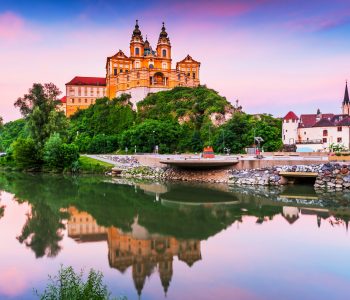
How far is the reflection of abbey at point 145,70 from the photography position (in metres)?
86.0

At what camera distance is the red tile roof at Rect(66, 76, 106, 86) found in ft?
333

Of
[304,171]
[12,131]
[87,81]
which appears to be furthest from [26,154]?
[12,131]

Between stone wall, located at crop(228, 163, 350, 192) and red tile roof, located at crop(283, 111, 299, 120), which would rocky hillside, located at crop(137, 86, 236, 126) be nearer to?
red tile roof, located at crop(283, 111, 299, 120)

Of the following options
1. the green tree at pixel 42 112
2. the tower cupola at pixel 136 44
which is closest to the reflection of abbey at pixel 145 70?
the tower cupola at pixel 136 44

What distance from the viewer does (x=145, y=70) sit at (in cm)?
8538

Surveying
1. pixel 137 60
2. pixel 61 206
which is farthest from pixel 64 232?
pixel 137 60

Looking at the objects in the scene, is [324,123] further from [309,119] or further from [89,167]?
[89,167]

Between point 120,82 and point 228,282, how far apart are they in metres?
82.1

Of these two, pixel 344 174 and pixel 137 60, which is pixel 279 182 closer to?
pixel 344 174

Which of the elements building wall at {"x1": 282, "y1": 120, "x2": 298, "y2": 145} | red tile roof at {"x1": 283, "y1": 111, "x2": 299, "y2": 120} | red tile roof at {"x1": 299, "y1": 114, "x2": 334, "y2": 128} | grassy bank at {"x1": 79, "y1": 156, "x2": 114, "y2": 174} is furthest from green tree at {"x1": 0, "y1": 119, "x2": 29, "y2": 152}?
red tile roof at {"x1": 299, "y1": 114, "x2": 334, "y2": 128}

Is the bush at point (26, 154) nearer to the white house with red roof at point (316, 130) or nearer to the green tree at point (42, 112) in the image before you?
the green tree at point (42, 112)

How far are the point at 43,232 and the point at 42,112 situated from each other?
40.2m

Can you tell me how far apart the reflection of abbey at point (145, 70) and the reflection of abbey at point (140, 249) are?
229 feet

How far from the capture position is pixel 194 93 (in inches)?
3159
